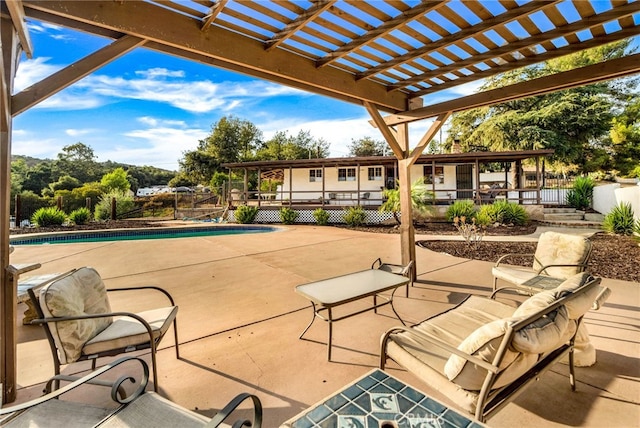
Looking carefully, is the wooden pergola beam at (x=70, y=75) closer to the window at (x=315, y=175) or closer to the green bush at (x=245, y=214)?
the green bush at (x=245, y=214)

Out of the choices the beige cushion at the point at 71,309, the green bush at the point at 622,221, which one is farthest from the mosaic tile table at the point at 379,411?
the green bush at the point at 622,221

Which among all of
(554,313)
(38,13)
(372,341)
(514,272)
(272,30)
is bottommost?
(372,341)

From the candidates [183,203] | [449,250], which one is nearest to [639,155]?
[449,250]

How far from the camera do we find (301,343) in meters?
2.79

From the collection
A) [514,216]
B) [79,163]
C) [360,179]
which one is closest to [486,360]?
[514,216]

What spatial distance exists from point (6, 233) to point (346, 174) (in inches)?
670

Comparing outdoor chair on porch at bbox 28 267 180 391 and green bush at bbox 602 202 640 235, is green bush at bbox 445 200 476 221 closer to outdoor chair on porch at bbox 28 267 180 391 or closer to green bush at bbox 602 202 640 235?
green bush at bbox 602 202 640 235

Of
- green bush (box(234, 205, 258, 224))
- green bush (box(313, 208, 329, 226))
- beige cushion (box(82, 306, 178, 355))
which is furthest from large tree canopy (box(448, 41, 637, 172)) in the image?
beige cushion (box(82, 306, 178, 355))

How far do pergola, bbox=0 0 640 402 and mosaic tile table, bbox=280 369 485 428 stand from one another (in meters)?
2.16

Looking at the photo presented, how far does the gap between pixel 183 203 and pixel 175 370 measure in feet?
80.2

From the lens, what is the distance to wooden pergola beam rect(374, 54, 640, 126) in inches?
123

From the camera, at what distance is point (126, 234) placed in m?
11.7

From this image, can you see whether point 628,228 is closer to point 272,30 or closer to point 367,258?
point 367,258

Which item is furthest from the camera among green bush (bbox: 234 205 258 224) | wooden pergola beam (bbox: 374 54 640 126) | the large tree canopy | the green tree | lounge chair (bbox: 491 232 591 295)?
the green tree
